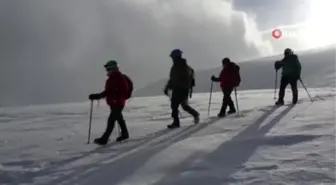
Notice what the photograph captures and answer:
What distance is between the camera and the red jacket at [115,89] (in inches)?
382

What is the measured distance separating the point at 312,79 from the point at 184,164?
40.4 m

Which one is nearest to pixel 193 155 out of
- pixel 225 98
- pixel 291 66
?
pixel 225 98

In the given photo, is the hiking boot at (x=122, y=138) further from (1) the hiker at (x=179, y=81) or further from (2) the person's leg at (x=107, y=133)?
(1) the hiker at (x=179, y=81)

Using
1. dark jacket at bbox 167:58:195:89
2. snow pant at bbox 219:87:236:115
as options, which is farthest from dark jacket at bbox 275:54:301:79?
dark jacket at bbox 167:58:195:89

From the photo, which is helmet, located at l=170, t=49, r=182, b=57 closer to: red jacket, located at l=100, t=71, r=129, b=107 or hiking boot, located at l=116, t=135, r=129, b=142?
red jacket, located at l=100, t=71, r=129, b=107

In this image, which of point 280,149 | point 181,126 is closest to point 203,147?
point 280,149

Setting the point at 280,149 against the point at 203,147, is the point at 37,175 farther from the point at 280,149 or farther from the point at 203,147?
the point at 280,149

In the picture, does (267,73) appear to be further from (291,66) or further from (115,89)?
(115,89)

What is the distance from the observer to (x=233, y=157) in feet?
24.6

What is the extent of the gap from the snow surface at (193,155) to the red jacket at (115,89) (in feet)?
2.75

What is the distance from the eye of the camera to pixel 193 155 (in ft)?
25.4

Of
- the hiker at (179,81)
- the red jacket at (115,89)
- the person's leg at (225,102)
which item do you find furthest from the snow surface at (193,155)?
the person's leg at (225,102)

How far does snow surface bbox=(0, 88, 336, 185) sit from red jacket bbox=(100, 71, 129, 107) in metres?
0.84

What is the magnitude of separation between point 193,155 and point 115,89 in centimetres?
263
